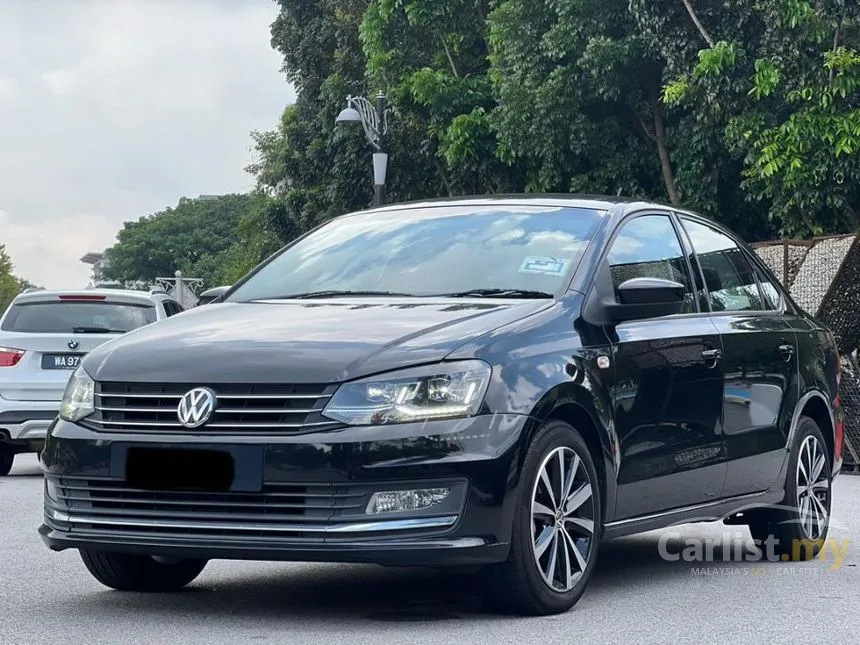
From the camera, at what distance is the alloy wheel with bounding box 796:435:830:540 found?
8.55 metres

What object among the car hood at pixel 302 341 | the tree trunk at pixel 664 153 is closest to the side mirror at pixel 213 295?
the car hood at pixel 302 341

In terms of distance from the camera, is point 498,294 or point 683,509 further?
point 683,509

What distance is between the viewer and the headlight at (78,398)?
632 centimetres

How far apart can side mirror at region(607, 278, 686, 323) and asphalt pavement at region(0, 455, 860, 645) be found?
3.82 feet

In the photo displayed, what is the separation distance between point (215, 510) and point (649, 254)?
8.37 ft

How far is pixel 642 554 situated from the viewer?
8711 mm

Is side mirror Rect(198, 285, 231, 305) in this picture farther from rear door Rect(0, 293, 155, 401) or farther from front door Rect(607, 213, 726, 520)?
rear door Rect(0, 293, 155, 401)

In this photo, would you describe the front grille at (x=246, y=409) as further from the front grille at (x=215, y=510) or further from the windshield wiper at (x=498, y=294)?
the windshield wiper at (x=498, y=294)

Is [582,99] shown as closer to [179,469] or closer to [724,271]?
[724,271]

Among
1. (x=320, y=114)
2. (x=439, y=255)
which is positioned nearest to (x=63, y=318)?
(x=439, y=255)

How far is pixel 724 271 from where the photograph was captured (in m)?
8.28

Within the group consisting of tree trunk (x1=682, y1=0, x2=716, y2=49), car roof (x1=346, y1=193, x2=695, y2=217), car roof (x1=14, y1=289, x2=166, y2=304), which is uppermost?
tree trunk (x1=682, y1=0, x2=716, y2=49)

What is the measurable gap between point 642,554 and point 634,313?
7.05 feet

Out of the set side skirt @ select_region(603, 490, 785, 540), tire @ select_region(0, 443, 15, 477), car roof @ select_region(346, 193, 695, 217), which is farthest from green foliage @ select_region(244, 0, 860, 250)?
car roof @ select_region(346, 193, 695, 217)
